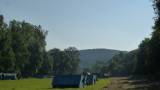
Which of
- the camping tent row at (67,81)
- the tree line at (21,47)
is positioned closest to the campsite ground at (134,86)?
the camping tent row at (67,81)

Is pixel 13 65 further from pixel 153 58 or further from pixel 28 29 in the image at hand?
pixel 153 58

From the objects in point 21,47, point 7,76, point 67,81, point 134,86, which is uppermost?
point 21,47

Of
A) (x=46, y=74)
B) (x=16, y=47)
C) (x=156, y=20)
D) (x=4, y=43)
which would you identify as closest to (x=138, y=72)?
(x=46, y=74)

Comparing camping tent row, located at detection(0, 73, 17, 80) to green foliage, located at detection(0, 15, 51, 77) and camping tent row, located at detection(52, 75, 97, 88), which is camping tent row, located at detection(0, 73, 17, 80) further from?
camping tent row, located at detection(52, 75, 97, 88)

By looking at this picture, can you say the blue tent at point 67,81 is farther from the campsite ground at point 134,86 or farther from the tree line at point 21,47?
the tree line at point 21,47

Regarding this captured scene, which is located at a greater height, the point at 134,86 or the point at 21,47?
the point at 21,47

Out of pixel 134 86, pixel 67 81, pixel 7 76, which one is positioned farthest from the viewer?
pixel 7 76

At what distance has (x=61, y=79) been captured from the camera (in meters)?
56.2

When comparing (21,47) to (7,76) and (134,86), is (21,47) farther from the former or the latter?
(134,86)

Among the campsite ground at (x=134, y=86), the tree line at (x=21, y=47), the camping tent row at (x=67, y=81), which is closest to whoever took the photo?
the campsite ground at (x=134, y=86)

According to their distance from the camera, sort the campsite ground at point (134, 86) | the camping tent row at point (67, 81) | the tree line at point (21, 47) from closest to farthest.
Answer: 1. the campsite ground at point (134, 86)
2. the camping tent row at point (67, 81)
3. the tree line at point (21, 47)

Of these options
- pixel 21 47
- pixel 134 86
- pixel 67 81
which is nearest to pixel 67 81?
pixel 67 81

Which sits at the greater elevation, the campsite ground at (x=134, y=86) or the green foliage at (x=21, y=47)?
the green foliage at (x=21, y=47)

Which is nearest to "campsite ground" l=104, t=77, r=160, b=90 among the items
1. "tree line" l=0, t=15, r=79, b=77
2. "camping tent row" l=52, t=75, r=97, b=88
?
"camping tent row" l=52, t=75, r=97, b=88
